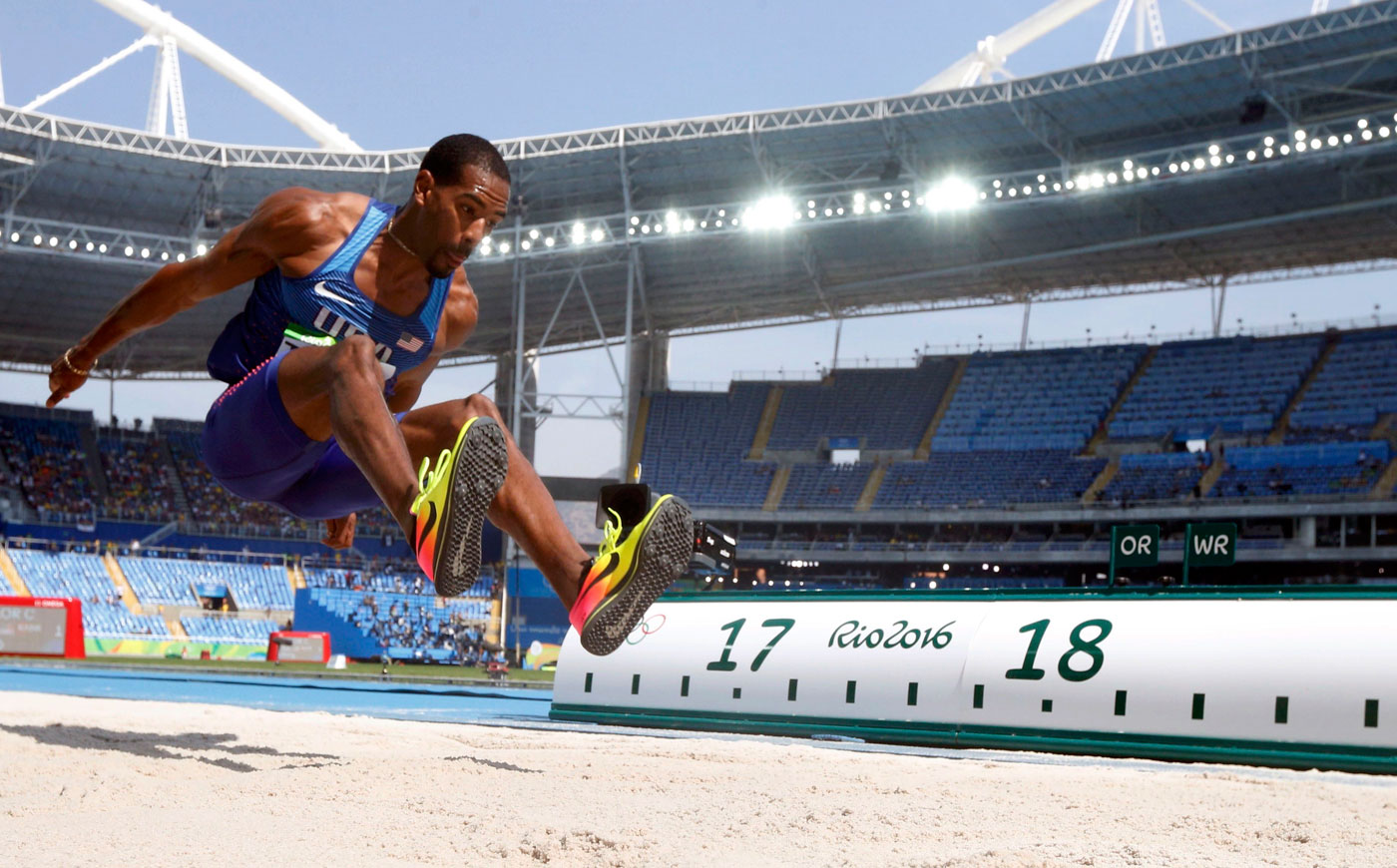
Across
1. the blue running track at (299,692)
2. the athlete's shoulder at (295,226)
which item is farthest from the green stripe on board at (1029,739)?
the athlete's shoulder at (295,226)

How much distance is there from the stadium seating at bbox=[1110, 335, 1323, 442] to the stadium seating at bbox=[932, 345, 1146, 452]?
1019 mm

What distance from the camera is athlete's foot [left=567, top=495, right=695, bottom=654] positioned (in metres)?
4.29

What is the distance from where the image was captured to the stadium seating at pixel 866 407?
142 feet

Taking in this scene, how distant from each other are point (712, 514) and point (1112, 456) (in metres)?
13.3

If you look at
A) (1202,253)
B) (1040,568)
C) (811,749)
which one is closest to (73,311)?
(1040,568)

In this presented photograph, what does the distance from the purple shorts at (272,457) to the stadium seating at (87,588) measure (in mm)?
32891

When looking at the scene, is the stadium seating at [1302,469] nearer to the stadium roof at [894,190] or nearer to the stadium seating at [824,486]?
the stadium roof at [894,190]

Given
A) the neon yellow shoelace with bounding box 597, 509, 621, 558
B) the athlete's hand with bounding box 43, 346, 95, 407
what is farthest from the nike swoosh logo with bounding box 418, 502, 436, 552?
the athlete's hand with bounding box 43, 346, 95, 407

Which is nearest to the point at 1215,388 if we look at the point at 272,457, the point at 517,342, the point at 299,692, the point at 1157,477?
the point at 1157,477

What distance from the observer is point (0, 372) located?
4778 centimetres

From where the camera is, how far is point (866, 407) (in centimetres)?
4431

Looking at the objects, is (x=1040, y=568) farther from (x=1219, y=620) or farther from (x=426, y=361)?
(x=426, y=361)

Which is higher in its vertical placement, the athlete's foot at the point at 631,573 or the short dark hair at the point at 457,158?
the short dark hair at the point at 457,158

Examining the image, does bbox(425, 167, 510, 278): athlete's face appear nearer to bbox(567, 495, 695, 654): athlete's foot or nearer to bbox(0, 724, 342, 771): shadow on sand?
bbox(567, 495, 695, 654): athlete's foot
